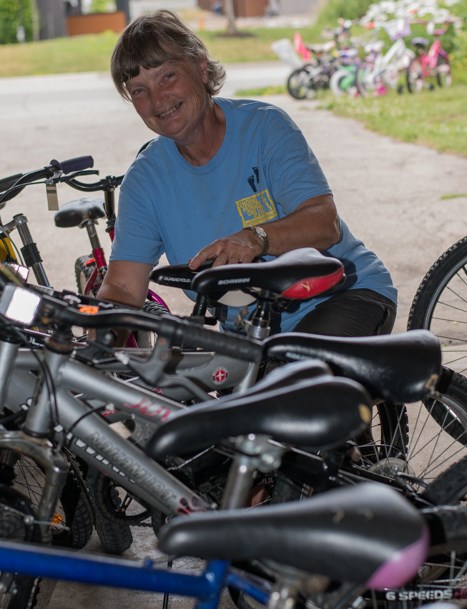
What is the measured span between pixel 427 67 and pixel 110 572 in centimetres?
1348

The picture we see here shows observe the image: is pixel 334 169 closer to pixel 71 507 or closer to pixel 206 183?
pixel 206 183

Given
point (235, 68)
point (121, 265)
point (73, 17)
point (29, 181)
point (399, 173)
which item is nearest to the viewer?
point (121, 265)

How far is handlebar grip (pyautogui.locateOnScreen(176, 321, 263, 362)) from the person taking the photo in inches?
75.9

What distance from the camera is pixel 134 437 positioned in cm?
Answer: 224

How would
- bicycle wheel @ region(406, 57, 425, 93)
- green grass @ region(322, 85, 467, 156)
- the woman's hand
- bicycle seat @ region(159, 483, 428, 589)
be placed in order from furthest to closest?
bicycle wheel @ region(406, 57, 425, 93)
green grass @ region(322, 85, 467, 156)
the woman's hand
bicycle seat @ region(159, 483, 428, 589)

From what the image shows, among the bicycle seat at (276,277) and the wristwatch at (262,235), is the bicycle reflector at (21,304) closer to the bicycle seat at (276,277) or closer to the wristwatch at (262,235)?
the bicycle seat at (276,277)

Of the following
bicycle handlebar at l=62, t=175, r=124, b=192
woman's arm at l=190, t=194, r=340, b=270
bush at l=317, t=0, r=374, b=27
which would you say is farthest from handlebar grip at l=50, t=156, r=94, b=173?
bush at l=317, t=0, r=374, b=27

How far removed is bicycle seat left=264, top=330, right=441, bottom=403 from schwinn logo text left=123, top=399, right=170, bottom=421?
0.84 feet

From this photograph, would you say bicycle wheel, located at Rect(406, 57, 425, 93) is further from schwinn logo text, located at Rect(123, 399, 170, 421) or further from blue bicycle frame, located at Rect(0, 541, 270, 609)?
blue bicycle frame, located at Rect(0, 541, 270, 609)

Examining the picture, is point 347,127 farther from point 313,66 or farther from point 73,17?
point 73,17

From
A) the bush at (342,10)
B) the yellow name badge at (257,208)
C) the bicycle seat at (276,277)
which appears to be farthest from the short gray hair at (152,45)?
the bush at (342,10)

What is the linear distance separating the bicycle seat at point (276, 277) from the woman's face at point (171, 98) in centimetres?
92

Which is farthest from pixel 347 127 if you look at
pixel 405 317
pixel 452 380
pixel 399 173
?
pixel 452 380

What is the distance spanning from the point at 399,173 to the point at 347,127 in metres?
2.83
